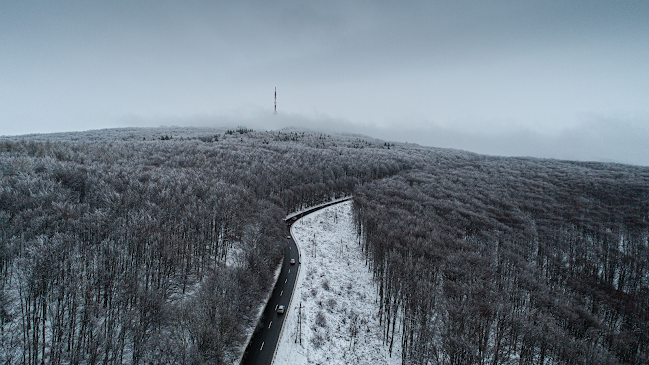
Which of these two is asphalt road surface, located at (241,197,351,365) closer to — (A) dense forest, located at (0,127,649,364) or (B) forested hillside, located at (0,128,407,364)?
(A) dense forest, located at (0,127,649,364)

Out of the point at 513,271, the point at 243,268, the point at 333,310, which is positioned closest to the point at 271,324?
the point at 243,268

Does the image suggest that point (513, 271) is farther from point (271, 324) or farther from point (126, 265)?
point (126, 265)

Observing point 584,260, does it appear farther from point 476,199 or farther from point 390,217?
point 390,217

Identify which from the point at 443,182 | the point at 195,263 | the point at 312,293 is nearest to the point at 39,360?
the point at 195,263

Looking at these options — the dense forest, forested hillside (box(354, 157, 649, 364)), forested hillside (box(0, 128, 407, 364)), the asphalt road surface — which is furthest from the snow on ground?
forested hillside (box(0, 128, 407, 364))

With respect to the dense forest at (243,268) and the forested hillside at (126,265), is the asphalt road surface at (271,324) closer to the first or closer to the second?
the dense forest at (243,268)

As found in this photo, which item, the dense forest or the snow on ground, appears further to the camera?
the snow on ground

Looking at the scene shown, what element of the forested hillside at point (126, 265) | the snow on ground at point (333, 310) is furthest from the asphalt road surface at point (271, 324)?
the forested hillside at point (126, 265)
